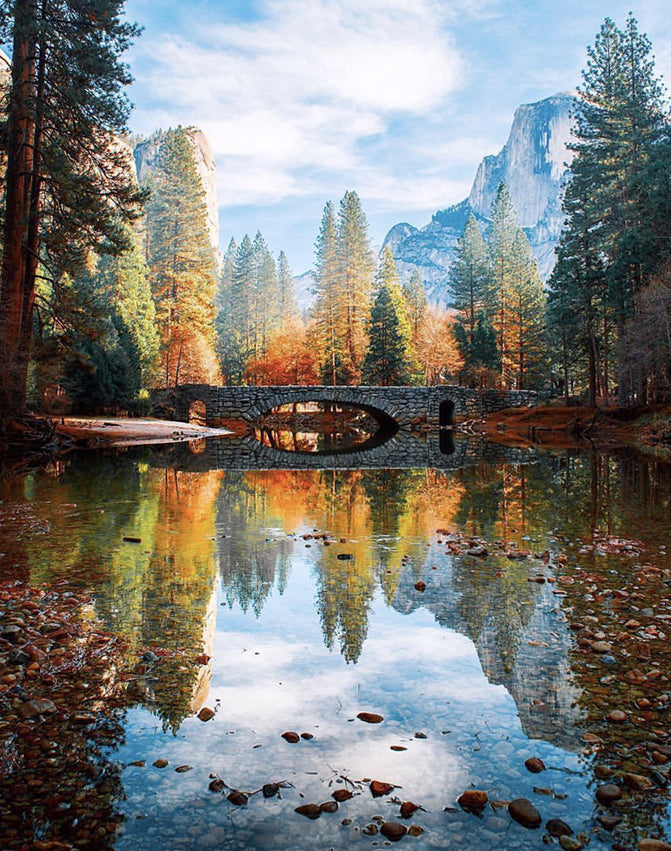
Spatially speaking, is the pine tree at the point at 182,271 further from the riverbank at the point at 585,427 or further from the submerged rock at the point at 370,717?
the submerged rock at the point at 370,717

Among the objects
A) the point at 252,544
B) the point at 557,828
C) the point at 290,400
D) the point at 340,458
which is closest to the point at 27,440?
the point at 340,458

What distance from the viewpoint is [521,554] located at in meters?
6.52

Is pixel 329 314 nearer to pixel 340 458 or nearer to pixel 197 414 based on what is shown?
pixel 197 414

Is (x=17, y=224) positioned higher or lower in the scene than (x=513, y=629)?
higher

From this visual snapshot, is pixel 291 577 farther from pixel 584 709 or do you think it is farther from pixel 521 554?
pixel 584 709

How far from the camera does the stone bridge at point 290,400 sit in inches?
1590

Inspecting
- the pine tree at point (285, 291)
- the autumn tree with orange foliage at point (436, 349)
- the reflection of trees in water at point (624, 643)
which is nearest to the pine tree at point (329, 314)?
the autumn tree with orange foliage at point (436, 349)

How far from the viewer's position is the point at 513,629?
4379 millimetres

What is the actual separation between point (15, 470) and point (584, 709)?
13.1m

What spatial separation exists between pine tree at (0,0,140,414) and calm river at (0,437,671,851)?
10276mm

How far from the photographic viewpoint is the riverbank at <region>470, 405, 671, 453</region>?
81.5 ft

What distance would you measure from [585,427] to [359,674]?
30.4 m

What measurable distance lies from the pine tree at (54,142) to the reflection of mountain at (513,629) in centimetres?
1383

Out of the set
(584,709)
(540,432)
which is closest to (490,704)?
(584,709)
